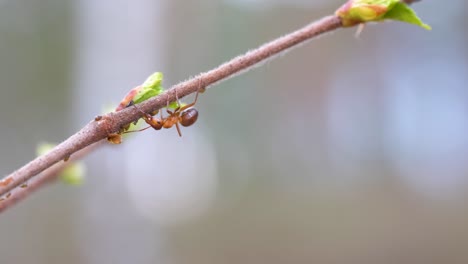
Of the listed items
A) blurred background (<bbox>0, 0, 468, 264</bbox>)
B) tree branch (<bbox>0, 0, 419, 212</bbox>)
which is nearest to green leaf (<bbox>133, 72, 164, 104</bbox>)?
tree branch (<bbox>0, 0, 419, 212</bbox>)

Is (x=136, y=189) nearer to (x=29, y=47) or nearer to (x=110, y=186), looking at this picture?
(x=110, y=186)

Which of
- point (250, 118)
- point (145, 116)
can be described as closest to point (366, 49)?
point (250, 118)

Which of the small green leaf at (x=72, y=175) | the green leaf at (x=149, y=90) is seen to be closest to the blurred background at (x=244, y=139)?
the small green leaf at (x=72, y=175)

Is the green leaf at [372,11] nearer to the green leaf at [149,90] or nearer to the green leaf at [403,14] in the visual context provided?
the green leaf at [403,14]

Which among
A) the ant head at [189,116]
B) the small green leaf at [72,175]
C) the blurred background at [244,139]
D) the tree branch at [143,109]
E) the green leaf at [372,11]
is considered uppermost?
the blurred background at [244,139]

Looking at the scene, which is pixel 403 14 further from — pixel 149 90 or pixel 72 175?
pixel 72 175

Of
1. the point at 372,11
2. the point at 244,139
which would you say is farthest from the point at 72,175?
the point at 244,139
